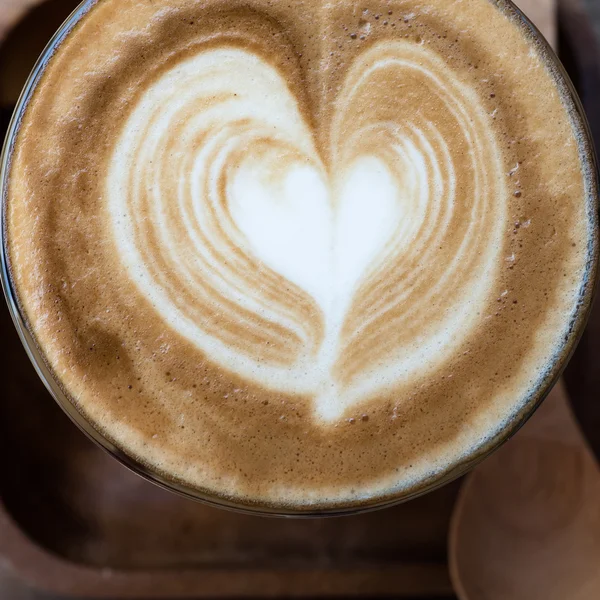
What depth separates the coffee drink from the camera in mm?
855

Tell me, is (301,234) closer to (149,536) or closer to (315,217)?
(315,217)

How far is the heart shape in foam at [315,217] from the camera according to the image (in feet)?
2.82

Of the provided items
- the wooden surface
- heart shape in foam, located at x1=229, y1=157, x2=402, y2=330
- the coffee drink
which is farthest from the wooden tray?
heart shape in foam, located at x1=229, y1=157, x2=402, y2=330

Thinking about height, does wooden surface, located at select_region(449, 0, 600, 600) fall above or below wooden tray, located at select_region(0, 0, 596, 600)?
below

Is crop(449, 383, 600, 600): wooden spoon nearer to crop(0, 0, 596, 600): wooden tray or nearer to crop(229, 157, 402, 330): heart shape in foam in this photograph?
crop(0, 0, 596, 600): wooden tray

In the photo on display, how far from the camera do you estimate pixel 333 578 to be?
48.0 inches

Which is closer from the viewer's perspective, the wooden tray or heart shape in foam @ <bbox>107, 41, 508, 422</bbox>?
heart shape in foam @ <bbox>107, 41, 508, 422</bbox>

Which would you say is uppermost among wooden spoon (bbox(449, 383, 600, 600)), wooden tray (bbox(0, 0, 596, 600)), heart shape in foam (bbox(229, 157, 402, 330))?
heart shape in foam (bbox(229, 157, 402, 330))

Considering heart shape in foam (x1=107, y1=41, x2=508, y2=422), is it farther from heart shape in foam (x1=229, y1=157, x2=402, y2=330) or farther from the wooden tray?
the wooden tray

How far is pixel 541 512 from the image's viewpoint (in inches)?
50.0

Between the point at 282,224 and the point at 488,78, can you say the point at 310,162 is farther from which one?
the point at 488,78

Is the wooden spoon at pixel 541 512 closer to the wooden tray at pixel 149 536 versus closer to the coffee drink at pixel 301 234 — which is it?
the wooden tray at pixel 149 536

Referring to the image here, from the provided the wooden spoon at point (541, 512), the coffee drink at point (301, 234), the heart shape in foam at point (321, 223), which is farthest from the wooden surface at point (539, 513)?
the heart shape in foam at point (321, 223)

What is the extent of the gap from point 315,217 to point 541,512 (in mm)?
767
